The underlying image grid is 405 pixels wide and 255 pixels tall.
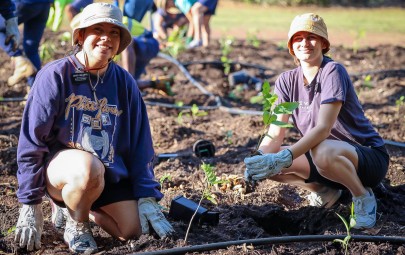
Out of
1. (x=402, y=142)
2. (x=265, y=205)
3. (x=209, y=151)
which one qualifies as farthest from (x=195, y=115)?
(x=265, y=205)

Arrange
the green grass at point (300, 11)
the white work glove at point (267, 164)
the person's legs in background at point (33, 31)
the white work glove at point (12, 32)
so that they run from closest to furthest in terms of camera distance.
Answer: the white work glove at point (267, 164)
the white work glove at point (12, 32)
the person's legs in background at point (33, 31)
the green grass at point (300, 11)

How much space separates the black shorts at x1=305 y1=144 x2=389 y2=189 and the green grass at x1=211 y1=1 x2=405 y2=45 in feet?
24.3

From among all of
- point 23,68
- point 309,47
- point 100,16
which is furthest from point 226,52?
point 100,16

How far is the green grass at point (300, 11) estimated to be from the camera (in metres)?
13.2

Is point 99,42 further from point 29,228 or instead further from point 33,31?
point 33,31

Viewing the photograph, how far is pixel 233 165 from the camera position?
5250mm

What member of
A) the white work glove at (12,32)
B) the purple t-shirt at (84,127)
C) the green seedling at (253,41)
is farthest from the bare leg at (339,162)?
the green seedling at (253,41)

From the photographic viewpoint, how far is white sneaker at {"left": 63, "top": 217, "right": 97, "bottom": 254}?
3508mm

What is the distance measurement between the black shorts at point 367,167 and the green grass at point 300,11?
741 centimetres

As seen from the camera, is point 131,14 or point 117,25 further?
point 131,14

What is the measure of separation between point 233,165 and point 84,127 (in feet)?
6.17

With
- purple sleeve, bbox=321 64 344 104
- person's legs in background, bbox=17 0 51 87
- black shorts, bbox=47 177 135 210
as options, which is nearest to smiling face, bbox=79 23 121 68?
black shorts, bbox=47 177 135 210

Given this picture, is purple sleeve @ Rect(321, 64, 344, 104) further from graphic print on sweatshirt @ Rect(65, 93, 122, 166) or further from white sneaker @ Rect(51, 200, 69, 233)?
white sneaker @ Rect(51, 200, 69, 233)

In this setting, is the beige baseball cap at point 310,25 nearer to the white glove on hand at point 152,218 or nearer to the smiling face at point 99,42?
the smiling face at point 99,42
